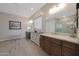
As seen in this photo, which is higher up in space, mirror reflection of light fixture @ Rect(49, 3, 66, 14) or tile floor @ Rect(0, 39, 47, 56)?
mirror reflection of light fixture @ Rect(49, 3, 66, 14)

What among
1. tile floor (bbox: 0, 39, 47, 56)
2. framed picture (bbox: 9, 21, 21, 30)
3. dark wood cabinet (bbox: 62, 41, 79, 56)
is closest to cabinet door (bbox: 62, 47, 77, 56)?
dark wood cabinet (bbox: 62, 41, 79, 56)

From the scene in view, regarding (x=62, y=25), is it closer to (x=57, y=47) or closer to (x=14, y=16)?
(x=57, y=47)

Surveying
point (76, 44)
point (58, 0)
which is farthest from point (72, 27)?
point (58, 0)

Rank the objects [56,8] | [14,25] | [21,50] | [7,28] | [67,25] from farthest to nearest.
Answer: [14,25] < [7,28] < [21,50] < [56,8] < [67,25]

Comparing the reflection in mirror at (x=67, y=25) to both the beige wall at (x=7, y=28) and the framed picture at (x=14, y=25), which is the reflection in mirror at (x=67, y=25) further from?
the framed picture at (x=14, y=25)

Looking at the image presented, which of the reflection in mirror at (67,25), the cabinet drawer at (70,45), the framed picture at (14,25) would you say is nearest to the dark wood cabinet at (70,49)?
the cabinet drawer at (70,45)

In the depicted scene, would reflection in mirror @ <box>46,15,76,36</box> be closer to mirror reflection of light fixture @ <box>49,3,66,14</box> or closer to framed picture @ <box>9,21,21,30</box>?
mirror reflection of light fixture @ <box>49,3,66,14</box>

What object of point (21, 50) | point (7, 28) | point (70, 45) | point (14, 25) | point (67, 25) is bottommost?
point (21, 50)

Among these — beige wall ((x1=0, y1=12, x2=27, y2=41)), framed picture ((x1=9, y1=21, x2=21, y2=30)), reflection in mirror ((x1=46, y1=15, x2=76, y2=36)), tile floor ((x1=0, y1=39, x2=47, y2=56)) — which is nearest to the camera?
reflection in mirror ((x1=46, y1=15, x2=76, y2=36))

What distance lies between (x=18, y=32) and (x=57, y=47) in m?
8.03

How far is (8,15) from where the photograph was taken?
368 inches

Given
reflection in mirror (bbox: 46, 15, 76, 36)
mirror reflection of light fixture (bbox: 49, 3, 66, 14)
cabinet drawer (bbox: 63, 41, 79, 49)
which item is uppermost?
mirror reflection of light fixture (bbox: 49, 3, 66, 14)

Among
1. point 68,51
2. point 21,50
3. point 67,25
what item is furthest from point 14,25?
point 68,51

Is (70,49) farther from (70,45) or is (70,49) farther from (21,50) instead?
(21,50)
